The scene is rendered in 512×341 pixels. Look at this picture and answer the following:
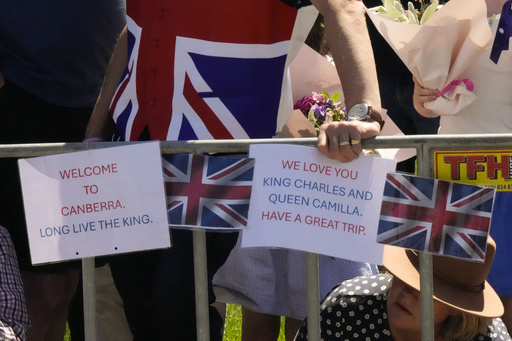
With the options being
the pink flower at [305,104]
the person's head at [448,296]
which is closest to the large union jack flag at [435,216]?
the person's head at [448,296]

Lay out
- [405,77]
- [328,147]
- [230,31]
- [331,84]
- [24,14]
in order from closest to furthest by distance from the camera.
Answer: [328,147], [230,31], [24,14], [331,84], [405,77]

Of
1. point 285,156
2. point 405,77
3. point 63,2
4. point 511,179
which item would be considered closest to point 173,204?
point 285,156

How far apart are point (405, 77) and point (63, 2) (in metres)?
1.69

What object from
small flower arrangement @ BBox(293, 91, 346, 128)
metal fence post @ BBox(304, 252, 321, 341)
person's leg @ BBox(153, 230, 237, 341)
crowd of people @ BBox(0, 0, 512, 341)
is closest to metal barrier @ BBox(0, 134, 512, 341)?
metal fence post @ BBox(304, 252, 321, 341)

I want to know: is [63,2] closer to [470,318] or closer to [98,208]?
[98,208]

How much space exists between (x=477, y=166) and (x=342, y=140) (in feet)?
1.12

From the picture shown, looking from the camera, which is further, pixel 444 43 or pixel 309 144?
pixel 444 43

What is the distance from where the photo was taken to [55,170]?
2619 millimetres

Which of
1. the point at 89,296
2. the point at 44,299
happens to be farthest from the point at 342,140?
the point at 44,299

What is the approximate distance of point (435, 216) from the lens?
2441 millimetres

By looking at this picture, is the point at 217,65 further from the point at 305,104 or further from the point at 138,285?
the point at 305,104

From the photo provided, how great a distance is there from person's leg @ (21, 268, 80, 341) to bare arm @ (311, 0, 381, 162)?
5.08 ft

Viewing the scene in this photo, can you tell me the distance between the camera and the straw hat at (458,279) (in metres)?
2.85

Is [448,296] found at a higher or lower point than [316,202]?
lower
